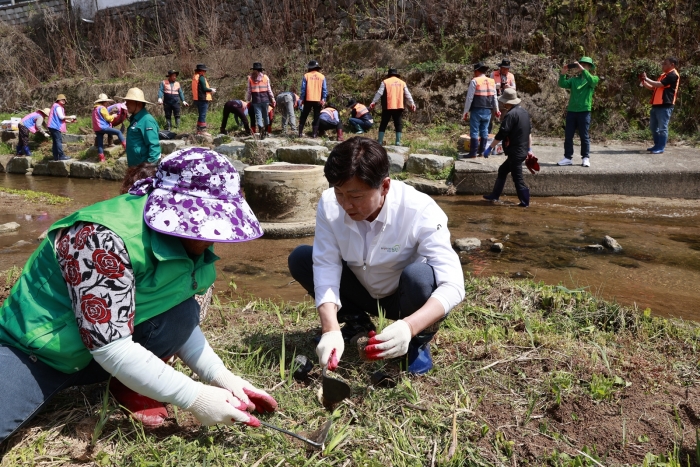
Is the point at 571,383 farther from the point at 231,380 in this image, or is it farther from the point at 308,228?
the point at 308,228

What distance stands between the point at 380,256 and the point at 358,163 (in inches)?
17.9

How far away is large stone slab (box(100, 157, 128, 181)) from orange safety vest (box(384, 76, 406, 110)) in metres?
4.99

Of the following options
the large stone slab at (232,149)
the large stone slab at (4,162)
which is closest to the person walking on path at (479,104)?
the large stone slab at (232,149)

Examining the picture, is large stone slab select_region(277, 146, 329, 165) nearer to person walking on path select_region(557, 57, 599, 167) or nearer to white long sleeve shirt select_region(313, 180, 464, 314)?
person walking on path select_region(557, 57, 599, 167)

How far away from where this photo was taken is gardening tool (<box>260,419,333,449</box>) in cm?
184

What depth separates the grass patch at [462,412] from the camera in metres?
1.82

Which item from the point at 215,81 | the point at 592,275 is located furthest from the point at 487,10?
the point at 592,275

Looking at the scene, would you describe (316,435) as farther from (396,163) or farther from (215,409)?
(396,163)

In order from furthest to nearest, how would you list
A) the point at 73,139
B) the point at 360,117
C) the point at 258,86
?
the point at 73,139
the point at 360,117
the point at 258,86

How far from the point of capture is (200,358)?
207cm

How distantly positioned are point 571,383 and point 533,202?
6.03 meters

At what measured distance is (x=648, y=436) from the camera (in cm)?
190

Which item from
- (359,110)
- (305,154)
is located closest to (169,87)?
(359,110)

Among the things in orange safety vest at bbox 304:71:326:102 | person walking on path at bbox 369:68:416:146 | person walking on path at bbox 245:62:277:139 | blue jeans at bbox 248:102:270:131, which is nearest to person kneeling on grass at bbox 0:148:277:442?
person walking on path at bbox 369:68:416:146
